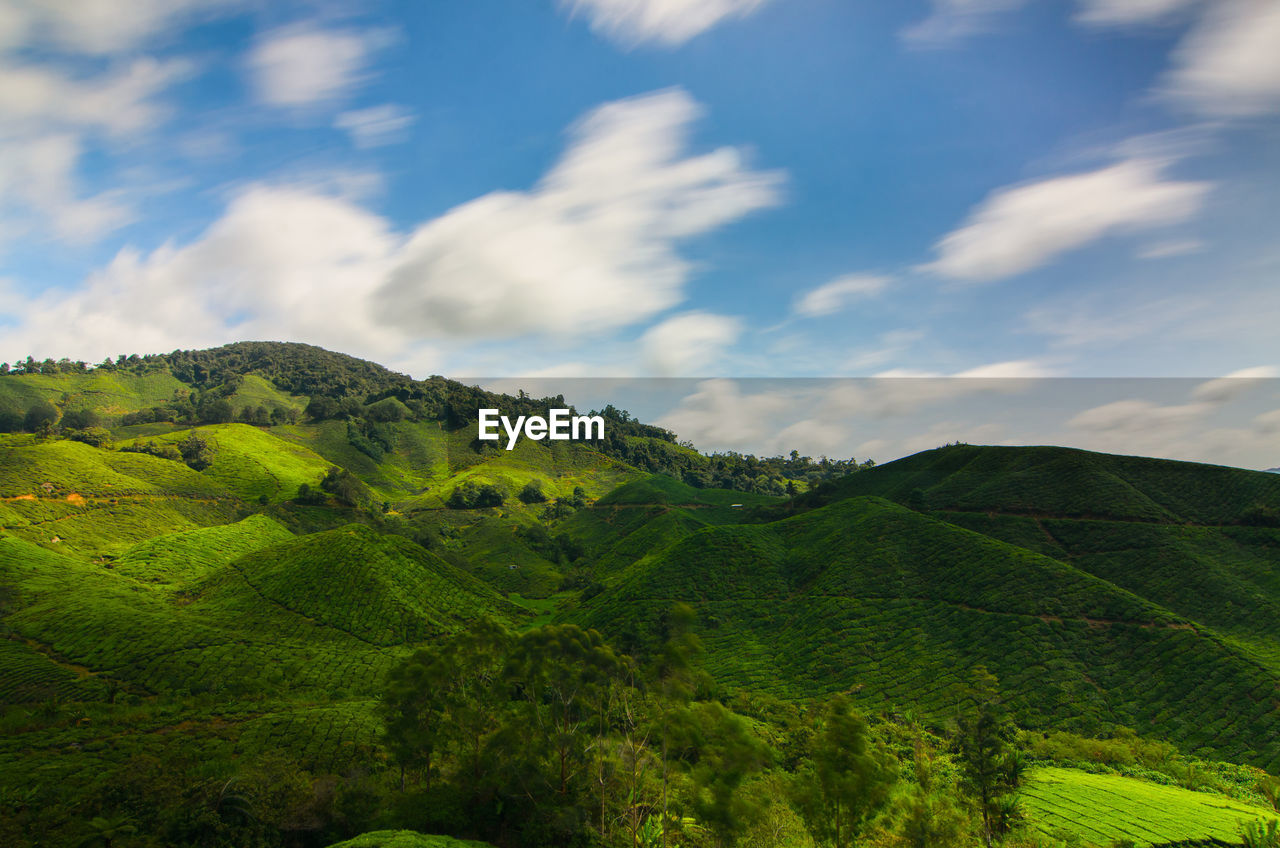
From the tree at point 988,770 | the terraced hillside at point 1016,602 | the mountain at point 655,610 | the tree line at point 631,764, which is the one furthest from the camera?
the terraced hillside at point 1016,602

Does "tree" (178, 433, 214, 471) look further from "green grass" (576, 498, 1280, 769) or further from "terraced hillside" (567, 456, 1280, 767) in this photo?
"terraced hillside" (567, 456, 1280, 767)

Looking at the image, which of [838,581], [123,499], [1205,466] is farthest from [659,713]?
[123,499]

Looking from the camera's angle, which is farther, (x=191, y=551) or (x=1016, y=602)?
Answer: (x=191, y=551)

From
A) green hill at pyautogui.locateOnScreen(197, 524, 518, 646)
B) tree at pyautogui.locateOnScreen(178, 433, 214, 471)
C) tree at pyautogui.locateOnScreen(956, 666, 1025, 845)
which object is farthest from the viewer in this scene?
tree at pyautogui.locateOnScreen(178, 433, 214, 471)

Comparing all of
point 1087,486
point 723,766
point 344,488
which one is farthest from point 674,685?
point 344,488

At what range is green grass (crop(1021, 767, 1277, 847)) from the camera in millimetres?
29219

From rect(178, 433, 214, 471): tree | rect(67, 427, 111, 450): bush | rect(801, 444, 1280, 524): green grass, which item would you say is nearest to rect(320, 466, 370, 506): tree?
rect(178, 433, 214, 471): tree

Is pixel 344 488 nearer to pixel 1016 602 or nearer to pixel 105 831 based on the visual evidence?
pixel 105 831

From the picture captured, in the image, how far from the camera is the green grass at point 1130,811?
95.9ft

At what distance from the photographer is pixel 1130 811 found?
3144 cm

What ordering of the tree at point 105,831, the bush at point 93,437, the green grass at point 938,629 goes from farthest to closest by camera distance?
the bush at point 93,437
the green grass at point 938,629
the tree at point 105,831

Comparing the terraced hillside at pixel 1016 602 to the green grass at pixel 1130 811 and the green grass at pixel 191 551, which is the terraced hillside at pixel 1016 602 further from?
the green grass at pixel 191 551

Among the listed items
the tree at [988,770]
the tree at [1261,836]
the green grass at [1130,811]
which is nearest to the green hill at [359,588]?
the tree at [988,770]

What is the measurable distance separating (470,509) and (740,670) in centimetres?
10298
